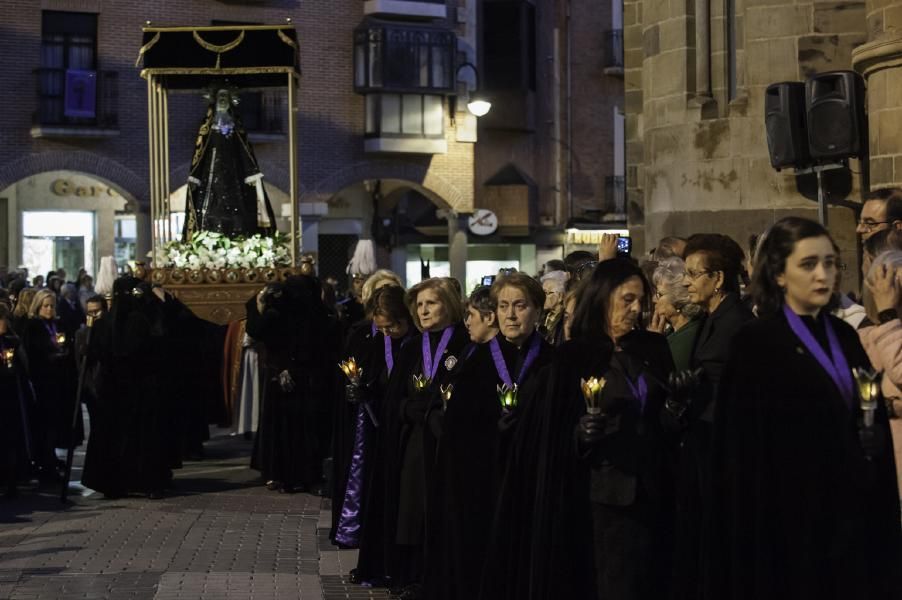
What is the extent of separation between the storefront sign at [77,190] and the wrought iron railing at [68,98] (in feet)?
10.7

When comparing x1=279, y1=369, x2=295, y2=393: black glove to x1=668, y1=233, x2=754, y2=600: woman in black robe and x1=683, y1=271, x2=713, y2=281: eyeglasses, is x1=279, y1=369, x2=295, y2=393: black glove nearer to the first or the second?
x1=668, y1=233, x2=754, y2=600: woman in black robe

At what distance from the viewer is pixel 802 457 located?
6.20 metres

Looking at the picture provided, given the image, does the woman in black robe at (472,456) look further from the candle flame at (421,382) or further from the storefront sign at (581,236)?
the storefront sign at (581,236)

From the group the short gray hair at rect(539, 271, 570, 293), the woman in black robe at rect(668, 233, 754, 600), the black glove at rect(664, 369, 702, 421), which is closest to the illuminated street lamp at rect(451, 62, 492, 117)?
the short gray hair at rect(539, 271, 570, 293)

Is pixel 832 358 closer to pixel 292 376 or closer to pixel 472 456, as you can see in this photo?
pixel 472 456

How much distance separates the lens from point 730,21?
53.6 feet

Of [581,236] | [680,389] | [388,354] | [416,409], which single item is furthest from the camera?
[581,236]

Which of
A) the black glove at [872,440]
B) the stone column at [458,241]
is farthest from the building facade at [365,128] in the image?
the black glove at [872,440]

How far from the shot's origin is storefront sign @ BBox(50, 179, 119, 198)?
129 ft

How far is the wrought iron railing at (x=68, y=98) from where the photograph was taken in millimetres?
35719

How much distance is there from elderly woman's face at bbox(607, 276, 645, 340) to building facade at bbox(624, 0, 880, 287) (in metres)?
7.69

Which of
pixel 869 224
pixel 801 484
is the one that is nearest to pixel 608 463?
pixel 801 484

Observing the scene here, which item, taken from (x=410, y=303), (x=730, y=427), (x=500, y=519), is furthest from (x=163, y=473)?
(x=730, y=427)

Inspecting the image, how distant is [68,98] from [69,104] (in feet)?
0.39
